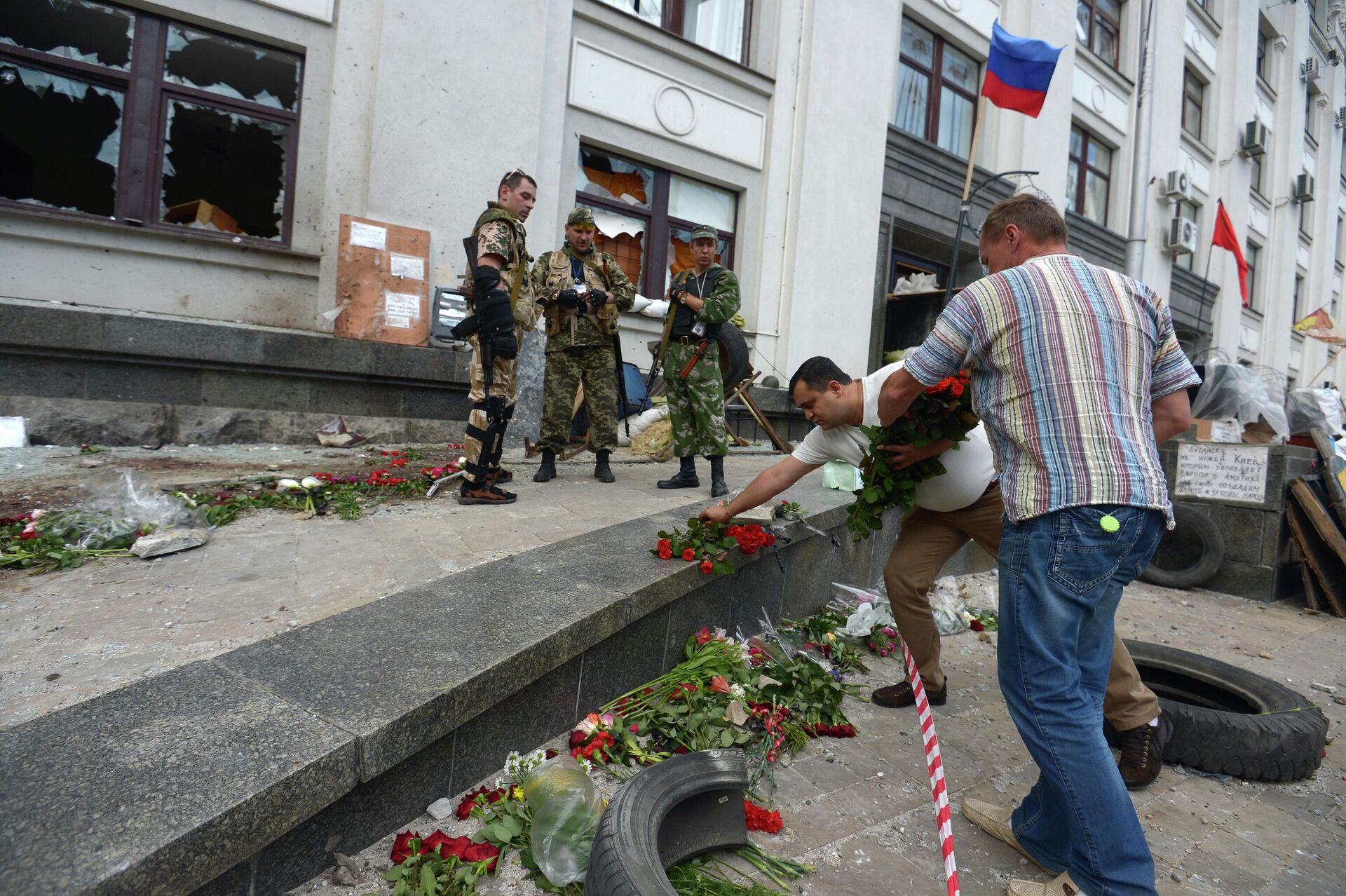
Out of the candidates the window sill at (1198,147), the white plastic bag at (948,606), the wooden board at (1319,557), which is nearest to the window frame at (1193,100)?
the window sill at (1198,147)

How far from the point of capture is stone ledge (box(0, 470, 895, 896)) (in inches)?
58.8

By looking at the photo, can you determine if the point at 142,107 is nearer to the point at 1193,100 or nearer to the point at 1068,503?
the point at 1068,503

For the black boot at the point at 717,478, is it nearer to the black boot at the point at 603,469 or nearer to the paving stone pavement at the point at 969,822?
the black boot at the point at 603,469

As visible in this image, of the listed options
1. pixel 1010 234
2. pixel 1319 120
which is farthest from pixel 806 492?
pixel 1319 120

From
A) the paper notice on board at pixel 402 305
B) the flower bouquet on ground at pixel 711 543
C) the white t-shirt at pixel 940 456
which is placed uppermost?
the paper notice on board at pixel 402 305

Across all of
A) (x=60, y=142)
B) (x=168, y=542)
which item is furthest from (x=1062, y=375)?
(x=60, y=142)

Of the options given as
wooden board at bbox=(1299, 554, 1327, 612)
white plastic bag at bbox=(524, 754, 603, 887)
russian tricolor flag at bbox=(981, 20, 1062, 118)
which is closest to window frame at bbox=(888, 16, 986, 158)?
russian tricolor flag at bbox=(981, 20, 1062, 118)

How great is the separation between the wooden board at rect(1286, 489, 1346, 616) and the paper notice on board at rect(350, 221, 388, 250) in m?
8.94

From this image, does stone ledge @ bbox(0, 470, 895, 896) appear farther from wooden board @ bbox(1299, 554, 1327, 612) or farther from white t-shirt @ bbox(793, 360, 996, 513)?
wooden board @ bbox(1299, 554, 1327, 612)

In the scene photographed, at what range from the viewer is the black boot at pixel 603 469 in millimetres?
5867

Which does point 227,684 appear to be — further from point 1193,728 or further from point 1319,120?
point 1319,120

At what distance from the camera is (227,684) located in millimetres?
2023

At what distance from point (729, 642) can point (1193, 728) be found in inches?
76.1

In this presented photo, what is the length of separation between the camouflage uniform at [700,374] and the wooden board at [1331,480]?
5711mm
